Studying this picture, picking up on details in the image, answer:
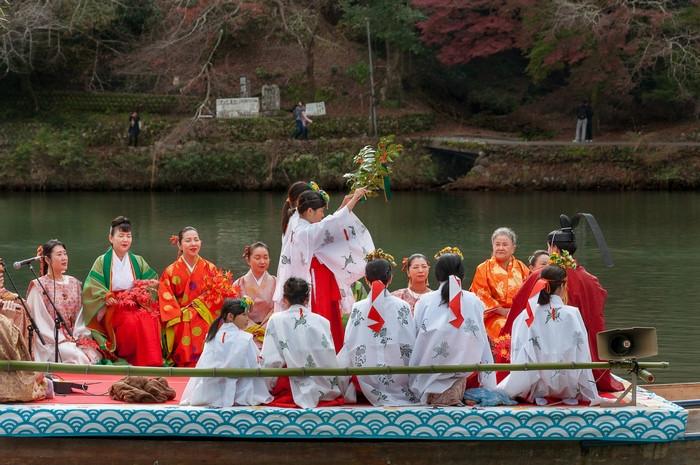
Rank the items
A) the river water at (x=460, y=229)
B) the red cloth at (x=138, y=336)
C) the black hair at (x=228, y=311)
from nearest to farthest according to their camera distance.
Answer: the black hair at (x=228, y=311) < the red cloth at (x=138, y=336) < the river water at (x=460, y=229)

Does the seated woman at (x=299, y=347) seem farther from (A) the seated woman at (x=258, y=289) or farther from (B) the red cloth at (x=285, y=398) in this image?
(A) the seated woman at (x=258, y=289)

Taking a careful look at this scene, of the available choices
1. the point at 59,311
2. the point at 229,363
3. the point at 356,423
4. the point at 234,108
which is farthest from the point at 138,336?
the point at 234,108

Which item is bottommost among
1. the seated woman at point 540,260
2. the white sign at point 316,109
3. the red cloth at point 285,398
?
the red cloth at point 285,398

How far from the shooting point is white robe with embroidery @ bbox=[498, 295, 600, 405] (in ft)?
24.6

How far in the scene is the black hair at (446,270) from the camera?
7387 mm

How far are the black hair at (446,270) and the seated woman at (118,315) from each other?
2776mm

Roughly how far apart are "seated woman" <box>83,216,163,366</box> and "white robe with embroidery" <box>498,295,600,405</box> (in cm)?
305

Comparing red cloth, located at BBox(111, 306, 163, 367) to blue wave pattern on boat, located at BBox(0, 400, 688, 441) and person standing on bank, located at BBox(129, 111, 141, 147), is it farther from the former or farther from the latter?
person standing on bank, located at BBox(129, 111, 141, 147)

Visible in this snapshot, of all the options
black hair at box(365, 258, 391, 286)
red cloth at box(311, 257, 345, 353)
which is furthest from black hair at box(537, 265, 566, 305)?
red cloth at box(311, 257, 345, 353)

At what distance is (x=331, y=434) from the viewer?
24.0 ft

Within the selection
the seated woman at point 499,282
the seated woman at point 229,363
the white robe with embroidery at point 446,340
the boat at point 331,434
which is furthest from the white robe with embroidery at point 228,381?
the seated woman at point 499,282

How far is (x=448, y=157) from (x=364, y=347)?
26099 mm

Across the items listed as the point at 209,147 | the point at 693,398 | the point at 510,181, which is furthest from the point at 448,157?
the point at 693,398

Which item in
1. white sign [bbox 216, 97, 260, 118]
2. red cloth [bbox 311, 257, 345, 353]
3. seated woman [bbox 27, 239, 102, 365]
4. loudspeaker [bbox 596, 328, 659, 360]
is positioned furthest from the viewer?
white sign [bbox 216, 97, 260, 118]
